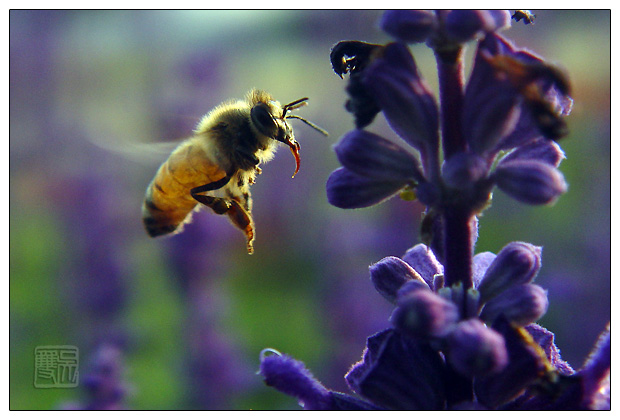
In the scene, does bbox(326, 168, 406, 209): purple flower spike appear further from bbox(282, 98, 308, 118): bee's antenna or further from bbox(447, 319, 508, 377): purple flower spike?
bbox(282, 98, 308, 118): bee's antenna

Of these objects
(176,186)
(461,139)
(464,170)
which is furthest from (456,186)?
(176,186)

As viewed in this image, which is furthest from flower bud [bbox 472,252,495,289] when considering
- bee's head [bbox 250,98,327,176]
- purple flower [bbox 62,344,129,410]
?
purple flower [bbox 62,344,129,410]

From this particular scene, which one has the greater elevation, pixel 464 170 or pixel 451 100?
pixel 451 100

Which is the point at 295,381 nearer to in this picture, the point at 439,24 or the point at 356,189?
the point at 356,189

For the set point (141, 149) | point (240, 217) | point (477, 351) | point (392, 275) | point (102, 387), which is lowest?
point (102, 387)

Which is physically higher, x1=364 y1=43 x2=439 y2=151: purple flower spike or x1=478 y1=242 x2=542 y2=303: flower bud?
x1=364 y1=43 x2=439 y2=151: purple flower spike

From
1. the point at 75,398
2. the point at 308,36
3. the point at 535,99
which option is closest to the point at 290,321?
the point at 308,36

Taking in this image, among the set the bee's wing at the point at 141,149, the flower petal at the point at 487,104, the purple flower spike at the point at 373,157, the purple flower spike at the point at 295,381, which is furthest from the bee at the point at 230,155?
the flower petal at the point at 487,104

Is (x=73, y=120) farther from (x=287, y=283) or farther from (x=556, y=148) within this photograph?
(x=556, y=148)
